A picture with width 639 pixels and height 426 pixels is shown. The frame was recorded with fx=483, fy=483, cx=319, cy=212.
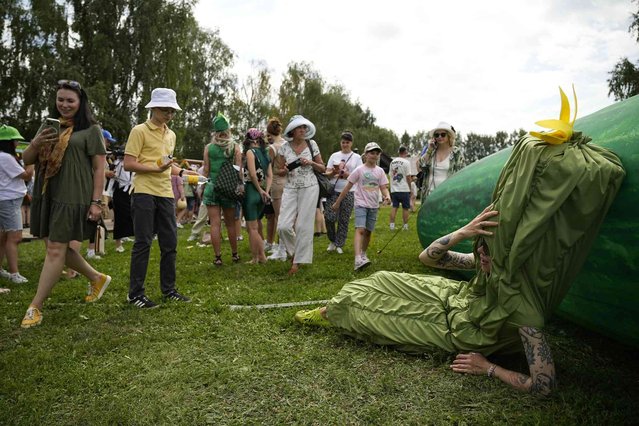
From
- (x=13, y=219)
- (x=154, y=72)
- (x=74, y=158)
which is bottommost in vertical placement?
(x=13, y=219)

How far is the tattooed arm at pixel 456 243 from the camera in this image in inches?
116

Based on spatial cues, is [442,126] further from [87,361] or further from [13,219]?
[13,219]

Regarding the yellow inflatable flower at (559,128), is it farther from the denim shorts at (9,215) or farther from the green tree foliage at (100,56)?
the green tree foliage at (100,56)

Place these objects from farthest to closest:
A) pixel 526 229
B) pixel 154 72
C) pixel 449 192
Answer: pixel 154 72 < pixel 449 192 < pixel 526 229

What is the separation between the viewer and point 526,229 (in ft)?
8.67

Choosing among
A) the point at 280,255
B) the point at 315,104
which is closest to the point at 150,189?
the point at 280,255

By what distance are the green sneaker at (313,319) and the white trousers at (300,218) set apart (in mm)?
2216

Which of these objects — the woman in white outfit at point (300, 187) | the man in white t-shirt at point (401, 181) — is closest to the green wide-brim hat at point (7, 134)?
the woman in white outfit at point (300, 187)

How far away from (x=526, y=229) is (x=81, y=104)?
4050 millimetres

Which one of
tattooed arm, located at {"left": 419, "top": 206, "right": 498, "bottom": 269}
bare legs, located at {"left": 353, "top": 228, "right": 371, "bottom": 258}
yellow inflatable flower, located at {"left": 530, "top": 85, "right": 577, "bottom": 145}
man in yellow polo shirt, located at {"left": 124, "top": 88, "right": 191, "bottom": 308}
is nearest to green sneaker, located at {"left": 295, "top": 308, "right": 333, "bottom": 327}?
tattooed arm, located at {"left": 419, "top": 206, "right": 498, "bottom": 269}

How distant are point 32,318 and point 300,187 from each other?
341 centimetres

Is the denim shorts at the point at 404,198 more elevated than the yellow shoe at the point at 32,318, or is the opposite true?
the denim shorts at the point at 404,198

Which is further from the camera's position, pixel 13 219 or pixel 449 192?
pixel 13 219

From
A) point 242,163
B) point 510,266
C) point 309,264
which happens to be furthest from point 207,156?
point 510,266
